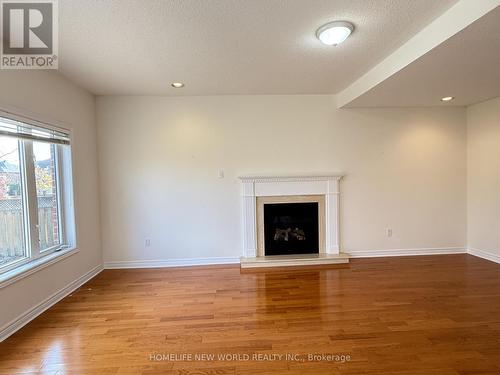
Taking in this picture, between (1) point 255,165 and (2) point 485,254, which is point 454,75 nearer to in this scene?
(1) point 255,165

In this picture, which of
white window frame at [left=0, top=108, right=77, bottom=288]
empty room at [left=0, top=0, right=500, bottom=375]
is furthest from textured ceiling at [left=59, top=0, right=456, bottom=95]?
white window frame at [left=0, top=108, right=77, bottom=288]

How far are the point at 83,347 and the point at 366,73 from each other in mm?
3867

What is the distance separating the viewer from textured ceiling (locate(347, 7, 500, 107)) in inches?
Result: 77.2

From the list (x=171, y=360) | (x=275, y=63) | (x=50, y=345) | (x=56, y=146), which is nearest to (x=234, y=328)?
(x=171, y=360)

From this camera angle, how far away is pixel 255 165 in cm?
398

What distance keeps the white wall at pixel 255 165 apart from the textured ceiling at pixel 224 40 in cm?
55

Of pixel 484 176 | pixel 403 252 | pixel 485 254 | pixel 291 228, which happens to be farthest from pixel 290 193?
pixel 485 254

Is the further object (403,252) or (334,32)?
(403,252)

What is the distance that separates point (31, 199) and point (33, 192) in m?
0.07

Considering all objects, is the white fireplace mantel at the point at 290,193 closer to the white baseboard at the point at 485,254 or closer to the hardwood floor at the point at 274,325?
the hardwood floor at the point at 274,325

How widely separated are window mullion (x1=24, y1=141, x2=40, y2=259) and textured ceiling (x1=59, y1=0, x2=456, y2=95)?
0.97 metres

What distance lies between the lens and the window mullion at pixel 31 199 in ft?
8.49

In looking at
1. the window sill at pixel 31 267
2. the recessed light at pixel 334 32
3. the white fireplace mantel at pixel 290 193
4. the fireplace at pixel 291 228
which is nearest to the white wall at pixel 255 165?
the white fireplace mantel at pixel 290 193

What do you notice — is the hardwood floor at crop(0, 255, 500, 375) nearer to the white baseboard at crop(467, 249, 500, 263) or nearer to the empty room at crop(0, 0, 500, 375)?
the empty room at crop(0, 0, 500, 375)
